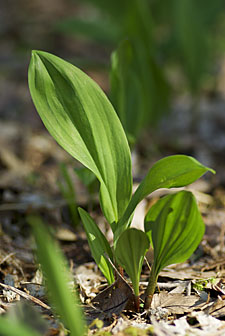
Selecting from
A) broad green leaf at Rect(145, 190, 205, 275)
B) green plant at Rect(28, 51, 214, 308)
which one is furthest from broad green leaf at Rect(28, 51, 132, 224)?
broad green leaf at Rect(145, 190, 205, 275)

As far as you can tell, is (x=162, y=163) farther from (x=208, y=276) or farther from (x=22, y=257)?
(x=22, y=257)

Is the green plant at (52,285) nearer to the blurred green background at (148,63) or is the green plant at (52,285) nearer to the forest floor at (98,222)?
the forest floor at (98,222)

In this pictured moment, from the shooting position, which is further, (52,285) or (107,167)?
(107,167)

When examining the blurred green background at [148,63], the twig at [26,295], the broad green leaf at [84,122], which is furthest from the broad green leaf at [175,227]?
the blurred green background at [148,63]

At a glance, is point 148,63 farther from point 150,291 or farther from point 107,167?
point 150,291

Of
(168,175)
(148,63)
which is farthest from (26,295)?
(148,63)

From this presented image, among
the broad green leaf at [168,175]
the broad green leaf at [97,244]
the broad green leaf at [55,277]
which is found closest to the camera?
the broad green leaf at [55,277]
